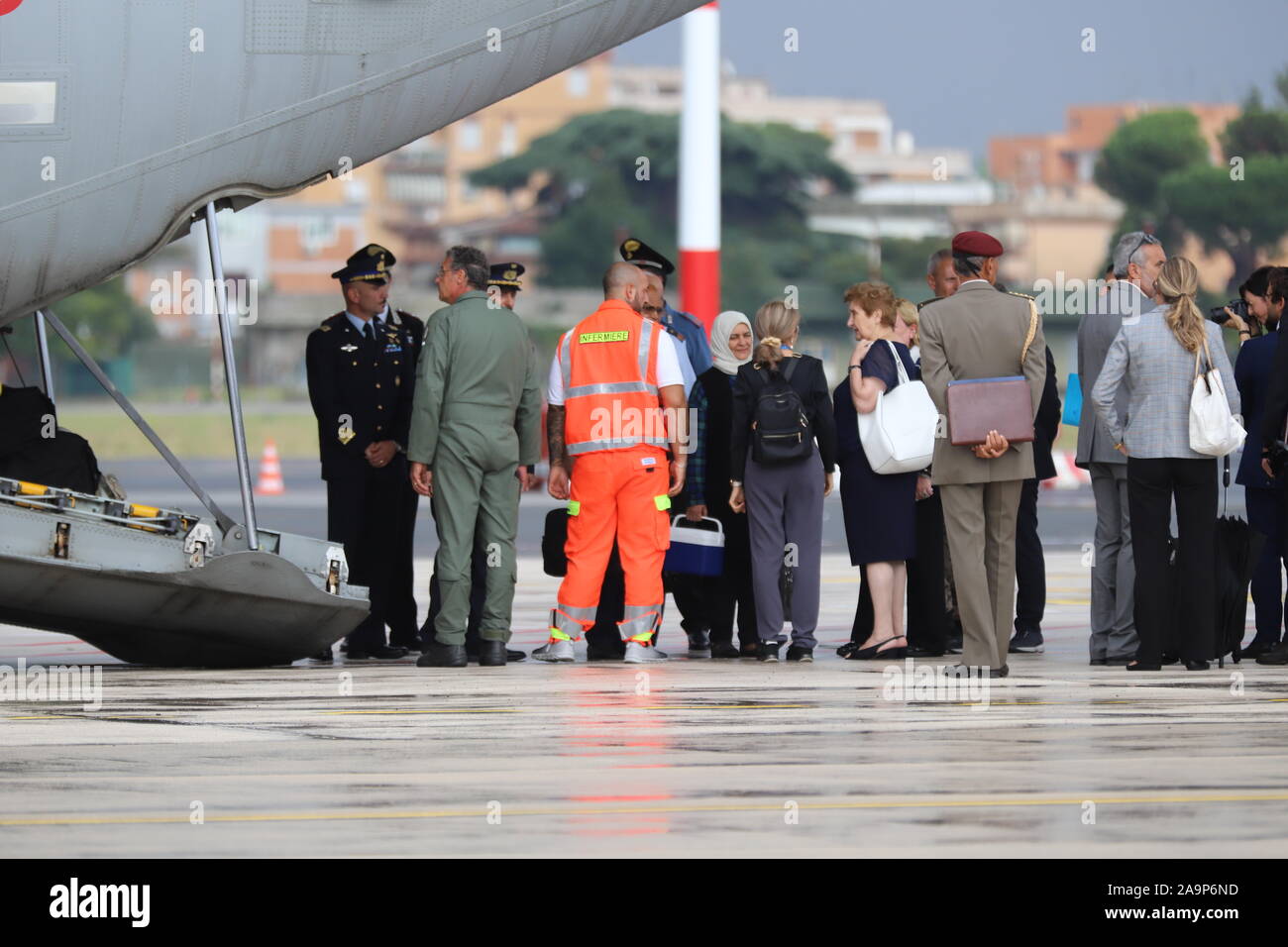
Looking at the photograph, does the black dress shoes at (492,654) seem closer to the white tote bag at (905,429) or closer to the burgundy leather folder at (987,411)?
the white tote bag at (905,429)

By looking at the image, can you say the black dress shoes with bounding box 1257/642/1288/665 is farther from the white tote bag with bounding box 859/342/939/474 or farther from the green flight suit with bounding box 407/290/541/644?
the green flight suit with bounding box 407/290/541/644

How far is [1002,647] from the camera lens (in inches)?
408

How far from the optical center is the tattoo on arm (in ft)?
36.1

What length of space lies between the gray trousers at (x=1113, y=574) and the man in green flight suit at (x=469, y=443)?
3005 millimetres

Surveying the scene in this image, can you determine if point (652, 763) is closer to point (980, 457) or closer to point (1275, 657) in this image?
point (980, 457)

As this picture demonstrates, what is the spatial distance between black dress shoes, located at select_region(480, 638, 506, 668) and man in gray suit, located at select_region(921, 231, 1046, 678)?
2.37 meters

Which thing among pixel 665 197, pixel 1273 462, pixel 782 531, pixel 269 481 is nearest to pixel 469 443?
pixel 782 531

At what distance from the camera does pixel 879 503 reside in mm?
11227

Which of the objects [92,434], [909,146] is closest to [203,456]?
[92,434]

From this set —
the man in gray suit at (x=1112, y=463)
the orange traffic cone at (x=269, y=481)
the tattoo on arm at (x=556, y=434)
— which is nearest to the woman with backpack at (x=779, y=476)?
the tattoo on arm at (x=556, y=434)

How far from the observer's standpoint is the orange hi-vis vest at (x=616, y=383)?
35.6ft

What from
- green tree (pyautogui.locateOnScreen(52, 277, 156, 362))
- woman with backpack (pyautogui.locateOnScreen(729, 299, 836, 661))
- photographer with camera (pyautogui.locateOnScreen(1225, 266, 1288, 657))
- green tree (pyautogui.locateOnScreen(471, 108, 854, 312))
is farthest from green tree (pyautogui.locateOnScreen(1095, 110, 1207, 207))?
woman with backpack (pyautogui.locateOnScreen(729, 299, 836, 661))
